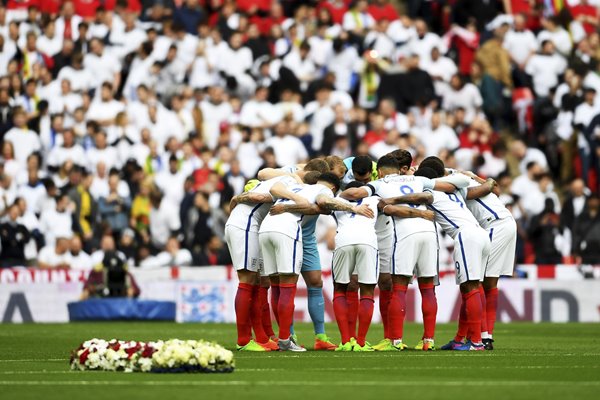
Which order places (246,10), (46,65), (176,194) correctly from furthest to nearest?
1. (246,10)
2. (46,65)
3. (176,194)

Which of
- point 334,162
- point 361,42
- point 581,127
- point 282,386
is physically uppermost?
point 361,42

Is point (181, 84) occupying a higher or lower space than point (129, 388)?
higher

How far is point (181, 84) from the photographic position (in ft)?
108

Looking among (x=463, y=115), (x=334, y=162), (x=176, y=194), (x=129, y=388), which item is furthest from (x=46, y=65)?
(x=129, y=388)

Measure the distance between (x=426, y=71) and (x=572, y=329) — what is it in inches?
377

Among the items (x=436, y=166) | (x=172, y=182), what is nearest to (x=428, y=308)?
(x=436, y=166)

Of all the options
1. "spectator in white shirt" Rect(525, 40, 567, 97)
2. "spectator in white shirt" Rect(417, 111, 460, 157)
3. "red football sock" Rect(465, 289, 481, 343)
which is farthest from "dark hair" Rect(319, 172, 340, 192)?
"spectator in white shirt" Rect(525, 40, 567, 97)

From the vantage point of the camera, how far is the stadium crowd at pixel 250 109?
2967cm

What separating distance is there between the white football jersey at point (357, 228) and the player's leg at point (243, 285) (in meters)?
1.20

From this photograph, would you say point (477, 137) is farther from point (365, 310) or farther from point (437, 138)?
point (365, 310)

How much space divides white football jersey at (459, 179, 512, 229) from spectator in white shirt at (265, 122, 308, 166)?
40.2 feet

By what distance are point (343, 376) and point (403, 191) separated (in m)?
4.19

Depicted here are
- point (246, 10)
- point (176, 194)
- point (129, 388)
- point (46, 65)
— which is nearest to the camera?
point (129, 388)

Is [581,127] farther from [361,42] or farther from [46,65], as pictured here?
[46,65]
